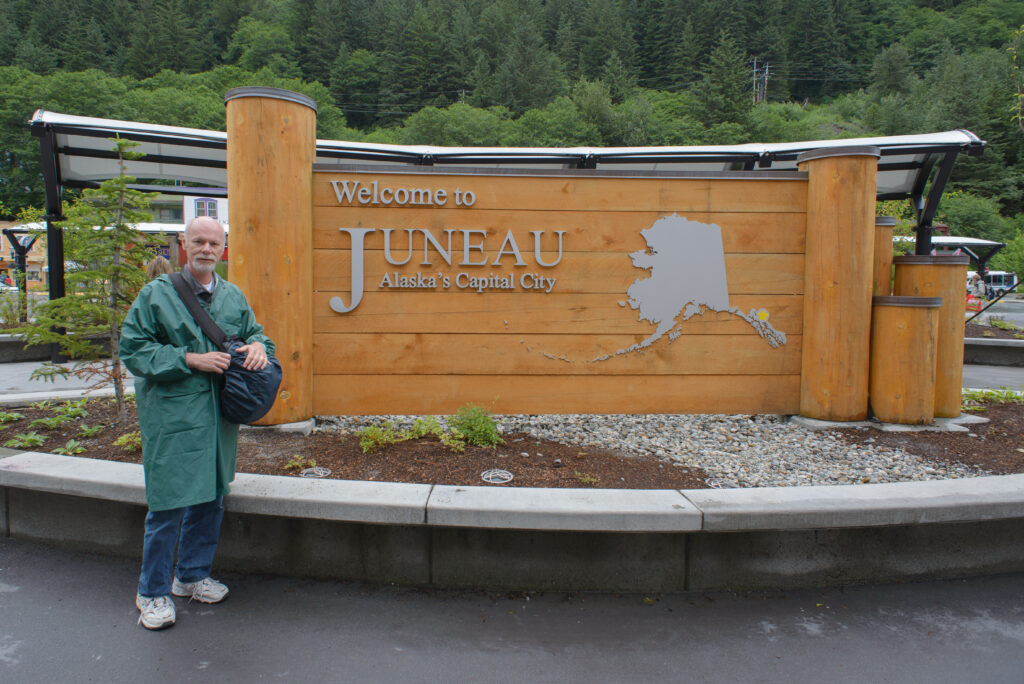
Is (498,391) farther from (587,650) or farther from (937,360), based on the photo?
(937,360)

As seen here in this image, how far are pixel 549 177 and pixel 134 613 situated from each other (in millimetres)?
3712

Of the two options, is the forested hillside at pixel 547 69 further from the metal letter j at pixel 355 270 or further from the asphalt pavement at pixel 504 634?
the asphalt pavement at pixel 504 634

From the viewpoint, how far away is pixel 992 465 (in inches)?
168

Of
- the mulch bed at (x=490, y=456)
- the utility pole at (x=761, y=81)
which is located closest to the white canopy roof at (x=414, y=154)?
the mulch bed at (x=490, y=456)

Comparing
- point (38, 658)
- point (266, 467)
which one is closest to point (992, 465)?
point (266, 467)

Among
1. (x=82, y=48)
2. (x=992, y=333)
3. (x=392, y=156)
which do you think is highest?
(x=82, y=48)

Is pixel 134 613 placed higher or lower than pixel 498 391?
lower

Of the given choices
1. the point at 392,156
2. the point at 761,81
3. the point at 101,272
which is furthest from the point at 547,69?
the point at 101,272

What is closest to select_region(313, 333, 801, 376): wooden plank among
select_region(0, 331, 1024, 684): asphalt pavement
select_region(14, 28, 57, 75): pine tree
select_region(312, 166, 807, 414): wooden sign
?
select_region(312, 166, 807, 414): wooden sign

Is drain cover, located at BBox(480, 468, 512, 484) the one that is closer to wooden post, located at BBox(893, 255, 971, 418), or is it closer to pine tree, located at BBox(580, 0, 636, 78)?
wooden post, located at BBox(893, 255, 971, 418)

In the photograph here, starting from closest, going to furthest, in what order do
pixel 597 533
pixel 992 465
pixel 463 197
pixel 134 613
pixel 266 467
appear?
pixel 134 613 → pixel 597 533 → pixel 266 467 → pixel 992 465 → pixel 463 197

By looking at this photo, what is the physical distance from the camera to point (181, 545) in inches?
122

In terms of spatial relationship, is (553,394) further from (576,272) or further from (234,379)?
(234,379)

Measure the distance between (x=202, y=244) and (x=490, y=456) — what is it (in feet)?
7.03
